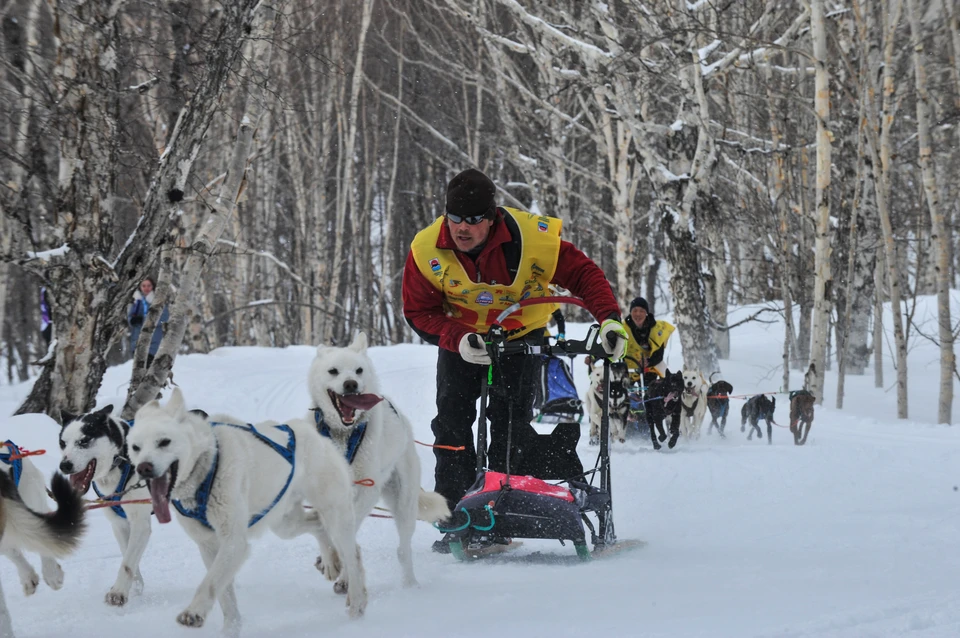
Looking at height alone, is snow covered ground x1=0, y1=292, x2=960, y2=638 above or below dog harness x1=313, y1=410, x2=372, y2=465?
below

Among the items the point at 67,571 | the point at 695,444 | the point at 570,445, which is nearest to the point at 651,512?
the point at 570,445

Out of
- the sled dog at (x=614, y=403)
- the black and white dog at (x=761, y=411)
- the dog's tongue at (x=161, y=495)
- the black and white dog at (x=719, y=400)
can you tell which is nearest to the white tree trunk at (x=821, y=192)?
the black and white dog at (x=719, y=400)

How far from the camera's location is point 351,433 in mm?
3768

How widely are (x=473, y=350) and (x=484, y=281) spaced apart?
1.36 feet

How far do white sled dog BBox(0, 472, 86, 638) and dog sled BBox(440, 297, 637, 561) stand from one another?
Answer: 5.30 ft

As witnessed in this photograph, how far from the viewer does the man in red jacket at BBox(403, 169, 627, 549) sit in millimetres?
3967

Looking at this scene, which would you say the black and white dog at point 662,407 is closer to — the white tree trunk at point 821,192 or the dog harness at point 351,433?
the white tree trunk at point 821,192

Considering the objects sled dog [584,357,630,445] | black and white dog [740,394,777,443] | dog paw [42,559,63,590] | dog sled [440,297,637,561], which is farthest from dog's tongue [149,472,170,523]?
black and white dog [740,394,777,443]

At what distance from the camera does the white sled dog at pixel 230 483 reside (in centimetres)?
285

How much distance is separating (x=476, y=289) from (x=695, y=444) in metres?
5.44

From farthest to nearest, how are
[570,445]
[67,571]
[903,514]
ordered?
1. [903,514]
2. [570,445]
3. [67,571]

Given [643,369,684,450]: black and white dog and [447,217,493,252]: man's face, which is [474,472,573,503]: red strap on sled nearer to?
[447,217,493,252]: man's face

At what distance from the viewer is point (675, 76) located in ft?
37.7

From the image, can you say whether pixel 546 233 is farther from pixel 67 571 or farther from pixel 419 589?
pixel 67 571
